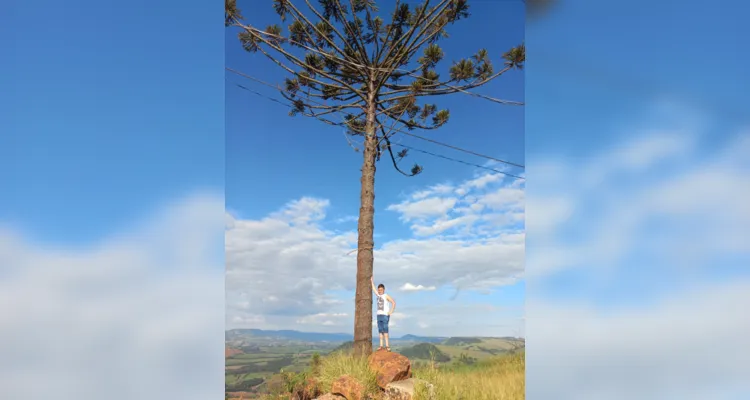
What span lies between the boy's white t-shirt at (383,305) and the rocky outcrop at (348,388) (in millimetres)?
665

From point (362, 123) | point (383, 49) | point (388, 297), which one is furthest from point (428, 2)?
point (388, 297)

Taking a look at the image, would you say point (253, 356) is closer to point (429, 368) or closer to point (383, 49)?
point (429, 368)

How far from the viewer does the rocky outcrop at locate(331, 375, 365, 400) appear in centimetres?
322

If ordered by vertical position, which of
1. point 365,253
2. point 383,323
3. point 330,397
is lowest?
point 330,397

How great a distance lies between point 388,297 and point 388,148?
1.44 m

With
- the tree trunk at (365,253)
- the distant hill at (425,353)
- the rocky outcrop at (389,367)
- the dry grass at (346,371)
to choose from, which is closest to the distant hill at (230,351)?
the dry grass at (346,371)

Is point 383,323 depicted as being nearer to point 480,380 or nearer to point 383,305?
point 383,305

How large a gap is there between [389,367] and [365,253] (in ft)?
3.23

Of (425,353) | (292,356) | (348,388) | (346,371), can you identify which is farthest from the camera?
(292,356)

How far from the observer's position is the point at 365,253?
3916 millimetres

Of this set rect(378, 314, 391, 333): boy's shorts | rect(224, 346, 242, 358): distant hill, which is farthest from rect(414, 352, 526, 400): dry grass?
rect(224, 346, 242, 358): distant hill

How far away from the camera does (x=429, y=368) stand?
132 inches

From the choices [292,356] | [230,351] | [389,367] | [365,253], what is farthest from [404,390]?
[230,351]

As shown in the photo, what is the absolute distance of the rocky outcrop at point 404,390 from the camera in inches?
122
